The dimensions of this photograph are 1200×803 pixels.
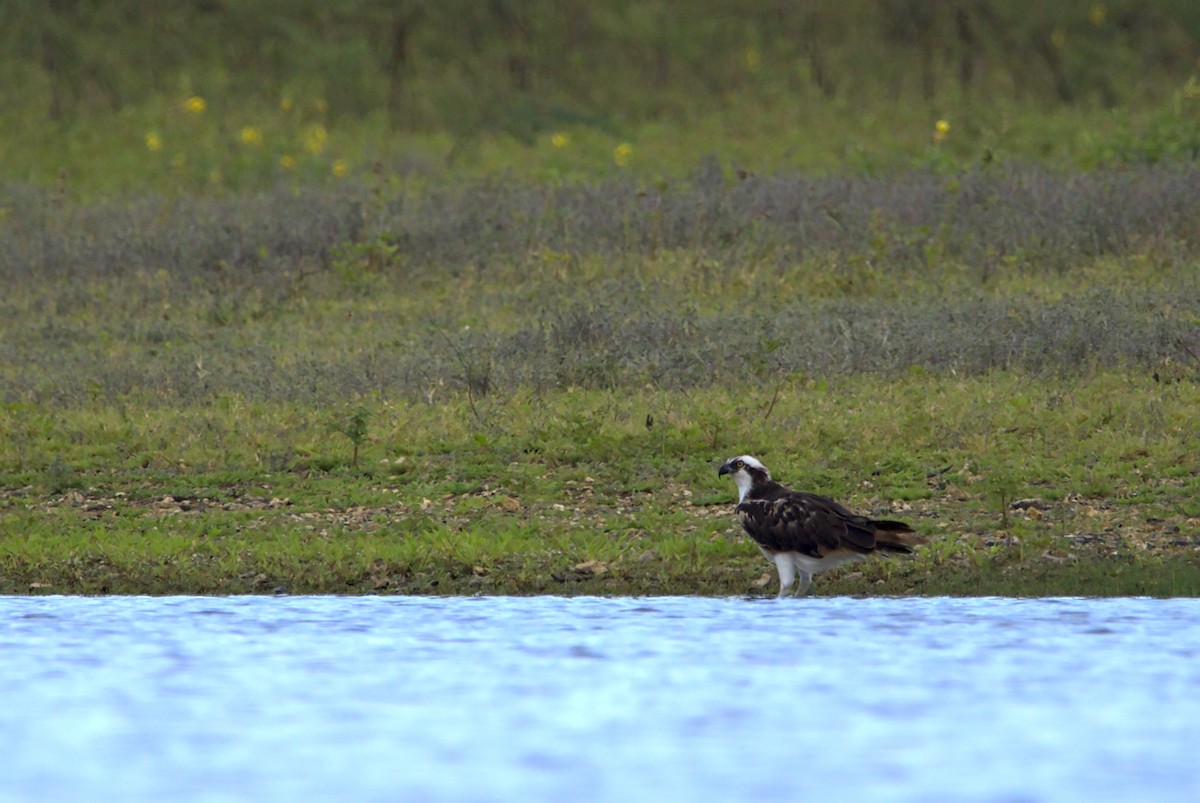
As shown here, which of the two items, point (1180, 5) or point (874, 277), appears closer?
point (874, 277)

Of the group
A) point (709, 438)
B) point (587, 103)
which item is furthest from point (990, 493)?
point (587, 103)

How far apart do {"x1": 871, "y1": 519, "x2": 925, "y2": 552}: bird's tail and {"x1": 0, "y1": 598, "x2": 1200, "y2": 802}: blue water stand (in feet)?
1.04

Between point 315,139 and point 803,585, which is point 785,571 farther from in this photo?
point 315,139

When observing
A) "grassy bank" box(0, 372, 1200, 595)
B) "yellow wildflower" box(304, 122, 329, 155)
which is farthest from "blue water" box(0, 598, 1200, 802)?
"yellow wildflower" box(304, 122, 329, 155)

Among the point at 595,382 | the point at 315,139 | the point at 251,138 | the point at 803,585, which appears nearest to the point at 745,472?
the point at 803,585

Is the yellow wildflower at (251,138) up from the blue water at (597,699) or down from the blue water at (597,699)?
up

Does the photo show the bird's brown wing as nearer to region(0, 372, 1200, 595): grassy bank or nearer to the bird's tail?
the bird's tail

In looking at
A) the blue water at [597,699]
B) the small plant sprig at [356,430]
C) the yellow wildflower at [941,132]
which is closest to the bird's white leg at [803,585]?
the blue water at [597,699]

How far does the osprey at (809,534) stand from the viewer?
31.7 feet

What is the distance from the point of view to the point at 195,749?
7051 mm

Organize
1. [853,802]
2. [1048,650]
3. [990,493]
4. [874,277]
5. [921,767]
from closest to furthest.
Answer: [853,802] → [921,767] → [1048,650] → [990,493] → [874,277]

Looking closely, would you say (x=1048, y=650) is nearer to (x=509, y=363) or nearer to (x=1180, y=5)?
(x=509, y=363)

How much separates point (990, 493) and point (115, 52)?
2033cm

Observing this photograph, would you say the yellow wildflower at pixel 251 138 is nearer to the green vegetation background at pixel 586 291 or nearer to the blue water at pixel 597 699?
the green vegetation background at pixel 586 291
